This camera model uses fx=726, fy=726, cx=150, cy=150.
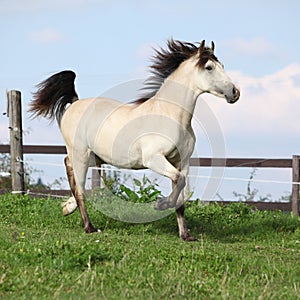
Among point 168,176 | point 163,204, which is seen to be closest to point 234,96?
point 168,176

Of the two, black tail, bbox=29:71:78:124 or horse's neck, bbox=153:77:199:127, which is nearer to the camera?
horse's neck, bbox=153:77:199:127

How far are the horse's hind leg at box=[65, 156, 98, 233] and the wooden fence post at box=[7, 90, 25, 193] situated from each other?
3171 mm

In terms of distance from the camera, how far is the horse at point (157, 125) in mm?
8805

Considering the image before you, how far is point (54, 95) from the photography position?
34.7 feet

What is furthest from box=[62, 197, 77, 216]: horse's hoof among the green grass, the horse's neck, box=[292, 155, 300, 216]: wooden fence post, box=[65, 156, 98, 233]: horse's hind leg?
box=[292, 155, 300, 216]: wooden fence post

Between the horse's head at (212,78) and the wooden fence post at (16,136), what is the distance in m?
5.01

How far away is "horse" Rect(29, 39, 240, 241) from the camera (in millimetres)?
8805

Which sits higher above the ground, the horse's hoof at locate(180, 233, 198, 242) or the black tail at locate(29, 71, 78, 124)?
the black tail at locate(29, 71, 78, 124)

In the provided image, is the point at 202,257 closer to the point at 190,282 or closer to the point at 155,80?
the point at 190,282

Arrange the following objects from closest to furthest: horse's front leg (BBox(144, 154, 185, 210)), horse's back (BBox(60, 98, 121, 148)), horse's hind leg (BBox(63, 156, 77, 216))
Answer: horse's front leg (BBox(144, 154, 185, 210))
horse's back (BBox(60, 98, 121, 148))
horse's hind leg (BBox(63, 156, 77, 216))

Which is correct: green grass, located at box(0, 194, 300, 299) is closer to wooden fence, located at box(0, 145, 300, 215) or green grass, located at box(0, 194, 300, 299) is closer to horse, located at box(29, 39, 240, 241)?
horse, located at box(29, 39, 240, 241)

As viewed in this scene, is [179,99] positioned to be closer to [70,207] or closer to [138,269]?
[70,207]

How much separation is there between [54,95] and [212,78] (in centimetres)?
275

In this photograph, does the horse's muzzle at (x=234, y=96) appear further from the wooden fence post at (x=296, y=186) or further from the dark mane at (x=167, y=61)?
the wooden fence post at (x=296, y=186)
